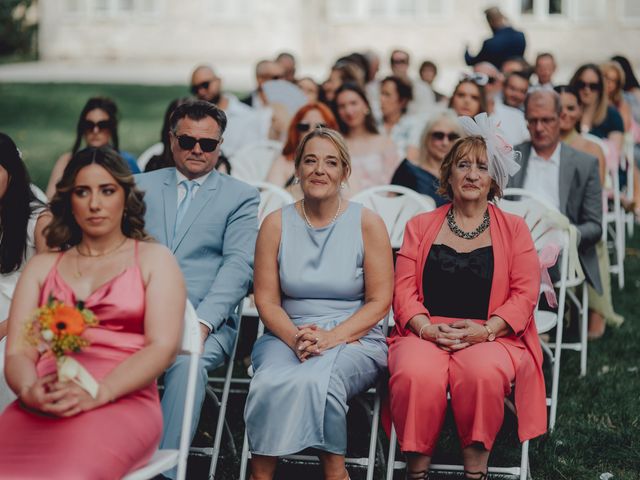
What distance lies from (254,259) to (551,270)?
2086 mm

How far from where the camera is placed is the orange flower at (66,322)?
3.60m

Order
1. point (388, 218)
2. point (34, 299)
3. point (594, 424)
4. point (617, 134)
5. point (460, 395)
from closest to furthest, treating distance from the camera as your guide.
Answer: point (34, 299) → point (460, 395) → point (594, 424) → point (388, 218) → point (617, 134)

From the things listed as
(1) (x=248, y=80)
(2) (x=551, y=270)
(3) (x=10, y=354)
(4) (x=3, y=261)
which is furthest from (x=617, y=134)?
(1) (x=248, y=80)

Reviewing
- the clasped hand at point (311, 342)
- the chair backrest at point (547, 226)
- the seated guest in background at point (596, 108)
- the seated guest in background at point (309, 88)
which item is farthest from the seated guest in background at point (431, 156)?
the seated guest in background at point (309, 88)

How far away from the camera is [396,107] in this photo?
32.8 ft

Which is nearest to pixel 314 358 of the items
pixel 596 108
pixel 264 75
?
pixel 596 108

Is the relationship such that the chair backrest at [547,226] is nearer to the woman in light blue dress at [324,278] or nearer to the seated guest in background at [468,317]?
the seated guest in background at [468,317]

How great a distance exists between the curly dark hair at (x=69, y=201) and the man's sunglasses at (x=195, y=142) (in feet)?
3.82

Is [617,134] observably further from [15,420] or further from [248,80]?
[248,80]

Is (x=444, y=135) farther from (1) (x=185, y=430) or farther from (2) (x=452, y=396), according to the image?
(1) (x=185, y=430)

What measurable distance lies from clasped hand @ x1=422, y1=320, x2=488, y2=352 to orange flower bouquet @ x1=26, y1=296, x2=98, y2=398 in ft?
6.15

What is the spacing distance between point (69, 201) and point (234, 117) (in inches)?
246

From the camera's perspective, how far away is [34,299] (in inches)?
161

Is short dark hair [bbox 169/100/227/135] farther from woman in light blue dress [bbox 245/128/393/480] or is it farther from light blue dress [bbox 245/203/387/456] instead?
light blue dress [bbox 245/203/387/456]
